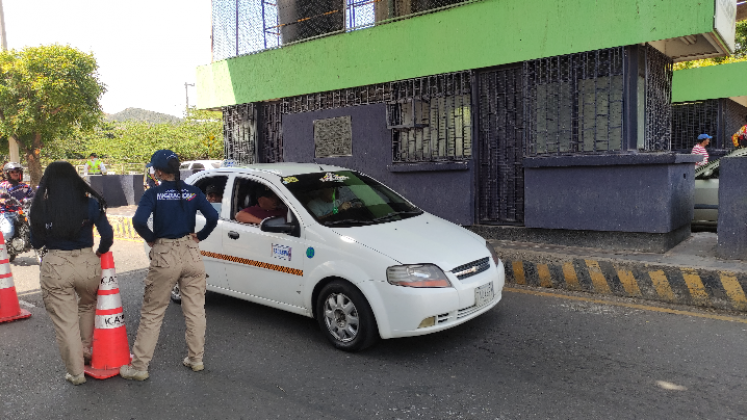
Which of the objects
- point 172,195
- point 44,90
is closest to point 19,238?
point 172,195

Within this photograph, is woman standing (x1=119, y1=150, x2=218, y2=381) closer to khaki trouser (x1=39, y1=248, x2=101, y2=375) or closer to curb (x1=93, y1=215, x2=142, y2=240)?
khaki trouser (x1=39, y1=248, x2=101, y2=375)

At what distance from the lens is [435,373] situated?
409 centimetres

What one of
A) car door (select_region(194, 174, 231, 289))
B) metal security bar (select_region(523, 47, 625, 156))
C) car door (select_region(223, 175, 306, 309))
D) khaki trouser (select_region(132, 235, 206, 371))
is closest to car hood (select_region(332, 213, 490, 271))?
car door (select_region(223, 175, 306, 309))

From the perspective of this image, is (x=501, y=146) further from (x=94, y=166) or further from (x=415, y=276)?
(x=94, y=166)

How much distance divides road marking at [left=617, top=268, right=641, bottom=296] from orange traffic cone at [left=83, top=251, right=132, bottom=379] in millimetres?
5121

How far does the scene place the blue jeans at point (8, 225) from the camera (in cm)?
903

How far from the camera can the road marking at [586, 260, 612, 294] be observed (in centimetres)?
619

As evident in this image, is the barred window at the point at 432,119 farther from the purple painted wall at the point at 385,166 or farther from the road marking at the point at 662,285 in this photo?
the road marking at the point at 662,285

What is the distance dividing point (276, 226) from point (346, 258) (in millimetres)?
814

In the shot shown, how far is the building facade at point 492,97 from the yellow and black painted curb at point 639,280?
133cm

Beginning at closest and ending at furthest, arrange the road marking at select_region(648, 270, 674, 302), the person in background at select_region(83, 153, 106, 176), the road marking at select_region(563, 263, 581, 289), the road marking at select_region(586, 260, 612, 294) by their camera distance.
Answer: the road marking at select_region(648, 270, 674, 302) → the road marking at select_region(586, 260, 612, 294) → the road marking at select_region(563, 263, 581, 289) → the person in background at select_region(83, 153, 106, 176)

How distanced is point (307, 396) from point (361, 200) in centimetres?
222

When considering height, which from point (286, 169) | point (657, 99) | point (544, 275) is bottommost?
point (544, 275)

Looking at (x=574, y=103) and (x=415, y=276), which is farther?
(x=574, y=103)
